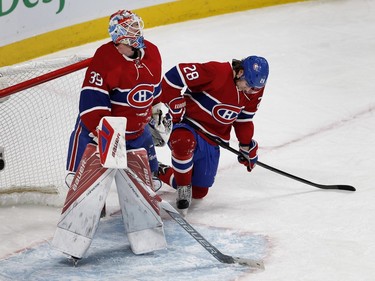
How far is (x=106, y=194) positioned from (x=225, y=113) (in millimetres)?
781

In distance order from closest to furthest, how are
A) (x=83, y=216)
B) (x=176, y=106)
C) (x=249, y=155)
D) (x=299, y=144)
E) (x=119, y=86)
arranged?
1. (x=83, y=216)
2. (x=119, y=86)
3. (x=176, y=106)
4. (x=249, y=155)
5. (x=299, y=144)

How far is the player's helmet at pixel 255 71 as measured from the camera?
3.81 m

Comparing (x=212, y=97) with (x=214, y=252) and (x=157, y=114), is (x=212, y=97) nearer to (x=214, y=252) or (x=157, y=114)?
(x=157, y=114)

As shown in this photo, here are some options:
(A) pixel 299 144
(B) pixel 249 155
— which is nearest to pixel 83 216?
(B) pixel 249 155

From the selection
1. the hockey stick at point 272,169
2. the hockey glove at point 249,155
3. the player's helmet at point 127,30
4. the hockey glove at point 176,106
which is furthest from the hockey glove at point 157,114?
the hockey glove at point 249,155

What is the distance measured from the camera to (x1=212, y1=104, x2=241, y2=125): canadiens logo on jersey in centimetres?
397

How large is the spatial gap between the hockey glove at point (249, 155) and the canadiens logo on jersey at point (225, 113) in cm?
16

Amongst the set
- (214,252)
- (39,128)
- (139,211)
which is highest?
(39,128)

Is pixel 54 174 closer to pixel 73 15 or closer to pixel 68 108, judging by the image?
pixel 68 108

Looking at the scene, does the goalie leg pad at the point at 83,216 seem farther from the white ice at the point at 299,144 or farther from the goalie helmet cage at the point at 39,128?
the goalie helmet cage at the point at 39,128

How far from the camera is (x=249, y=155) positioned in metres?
4.13

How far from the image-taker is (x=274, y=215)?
3.91 meters

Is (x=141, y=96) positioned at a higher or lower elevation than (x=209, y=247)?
higher

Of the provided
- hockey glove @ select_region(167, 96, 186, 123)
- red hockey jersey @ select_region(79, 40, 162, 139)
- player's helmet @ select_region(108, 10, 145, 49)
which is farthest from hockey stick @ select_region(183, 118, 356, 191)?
player's helmet @ select_region(108, 10, 145, 49)
